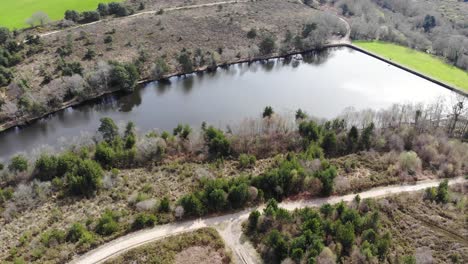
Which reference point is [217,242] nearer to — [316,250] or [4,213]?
[316,250]

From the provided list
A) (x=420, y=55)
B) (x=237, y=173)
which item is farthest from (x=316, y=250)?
(x=420, y=55)

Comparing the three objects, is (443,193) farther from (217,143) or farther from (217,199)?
(217,143)

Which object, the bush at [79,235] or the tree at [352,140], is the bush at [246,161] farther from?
the bush at [79,235]

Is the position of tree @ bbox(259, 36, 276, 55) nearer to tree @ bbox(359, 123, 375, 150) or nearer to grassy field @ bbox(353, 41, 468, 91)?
grassy field @ bbox(353, 41, 468, 91)

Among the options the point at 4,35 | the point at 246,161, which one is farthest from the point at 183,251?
the point at 4,35

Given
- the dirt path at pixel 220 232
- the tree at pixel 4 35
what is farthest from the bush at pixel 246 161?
the tree at pixel 4 35

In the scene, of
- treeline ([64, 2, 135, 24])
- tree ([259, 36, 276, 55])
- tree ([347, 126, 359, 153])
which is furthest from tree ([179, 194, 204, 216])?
treeline ([64, 2, 135, 24])
